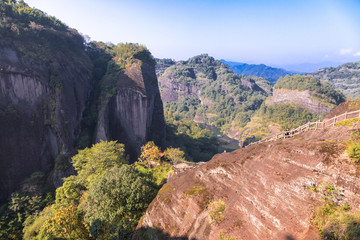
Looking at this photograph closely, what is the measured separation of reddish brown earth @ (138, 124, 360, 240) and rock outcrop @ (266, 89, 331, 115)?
284 ft

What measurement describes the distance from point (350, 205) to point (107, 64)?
5555 centimetres

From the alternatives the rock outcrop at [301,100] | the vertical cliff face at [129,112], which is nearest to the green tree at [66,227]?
the vertical cliff face at [129,112]

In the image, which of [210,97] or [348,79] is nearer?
[210,97]

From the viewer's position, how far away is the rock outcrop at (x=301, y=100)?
79.8 meters

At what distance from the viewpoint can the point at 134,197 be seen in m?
13.7

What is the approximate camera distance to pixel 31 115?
31406mm

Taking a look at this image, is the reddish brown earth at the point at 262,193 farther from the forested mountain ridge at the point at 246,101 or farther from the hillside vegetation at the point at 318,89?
the hillside vegetation at the point at 318,89

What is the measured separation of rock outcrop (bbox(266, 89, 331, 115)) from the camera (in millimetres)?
79750

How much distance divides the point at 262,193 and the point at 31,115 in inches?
1515

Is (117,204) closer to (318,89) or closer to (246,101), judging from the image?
(318,89)

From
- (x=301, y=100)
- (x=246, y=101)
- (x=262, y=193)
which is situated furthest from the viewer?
(x=246, y=101)

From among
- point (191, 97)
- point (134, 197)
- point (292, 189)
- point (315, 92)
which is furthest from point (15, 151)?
point (191, 97)

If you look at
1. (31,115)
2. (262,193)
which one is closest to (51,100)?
(31,115)

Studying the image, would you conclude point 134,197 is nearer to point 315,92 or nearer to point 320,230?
point 320,230
